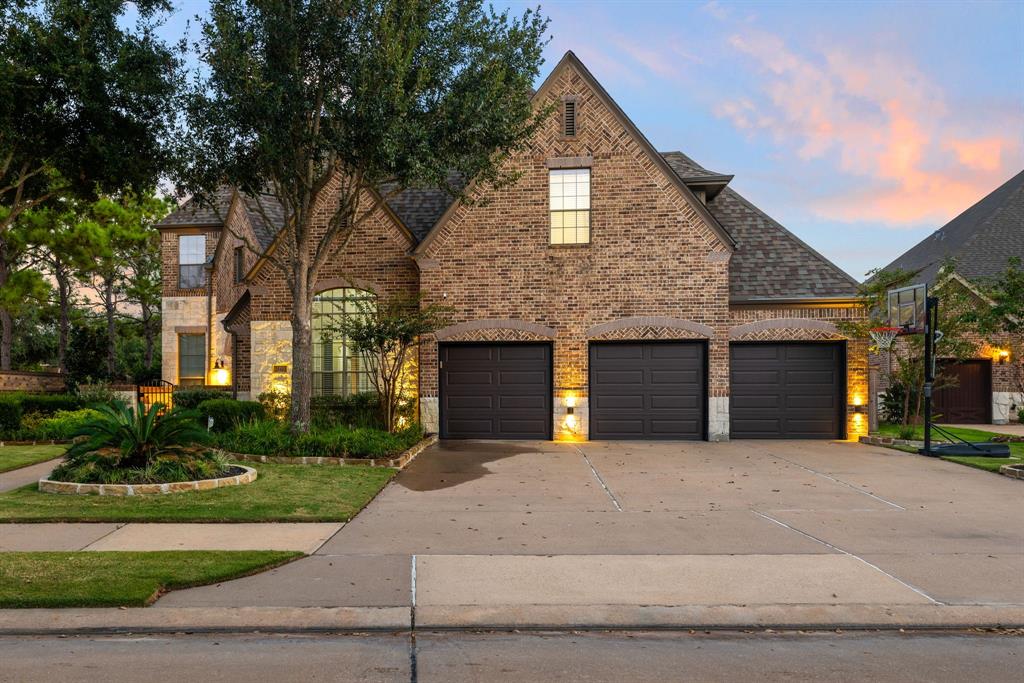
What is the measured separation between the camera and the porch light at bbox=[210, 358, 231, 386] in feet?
84.3

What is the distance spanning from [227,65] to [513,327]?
339 inches

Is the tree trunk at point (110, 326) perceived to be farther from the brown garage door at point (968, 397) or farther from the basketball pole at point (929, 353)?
the brown garage door at point (968, 397)

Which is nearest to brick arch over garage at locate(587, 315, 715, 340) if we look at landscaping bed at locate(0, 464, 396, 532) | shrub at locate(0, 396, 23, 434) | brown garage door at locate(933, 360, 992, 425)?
landscaping bed at locate(0, 464, 396, 532)

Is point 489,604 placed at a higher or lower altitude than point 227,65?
lower

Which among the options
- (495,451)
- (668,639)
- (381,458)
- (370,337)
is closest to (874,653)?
(668,639)

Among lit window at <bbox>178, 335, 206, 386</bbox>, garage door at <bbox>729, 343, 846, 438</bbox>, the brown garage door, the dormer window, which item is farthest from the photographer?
lit window at <bbox>178, 335, 206, 386</bbox>

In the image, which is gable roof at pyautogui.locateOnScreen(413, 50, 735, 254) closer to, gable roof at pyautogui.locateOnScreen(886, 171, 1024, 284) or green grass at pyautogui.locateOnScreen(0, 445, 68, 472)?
green grass at pyautogui.locateOnScreen(0, 445, 68, 472)

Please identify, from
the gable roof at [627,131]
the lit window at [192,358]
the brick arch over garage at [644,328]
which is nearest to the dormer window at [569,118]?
the gable roof at [627,131]

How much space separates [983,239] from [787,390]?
17.5 meters

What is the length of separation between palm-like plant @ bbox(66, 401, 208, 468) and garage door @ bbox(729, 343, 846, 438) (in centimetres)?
1305

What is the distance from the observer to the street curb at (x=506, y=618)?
196 inches

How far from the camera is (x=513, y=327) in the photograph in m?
17.4

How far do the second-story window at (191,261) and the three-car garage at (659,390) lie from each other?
14.9 metres

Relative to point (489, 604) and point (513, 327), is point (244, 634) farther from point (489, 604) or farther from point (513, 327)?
point (513, 327)
